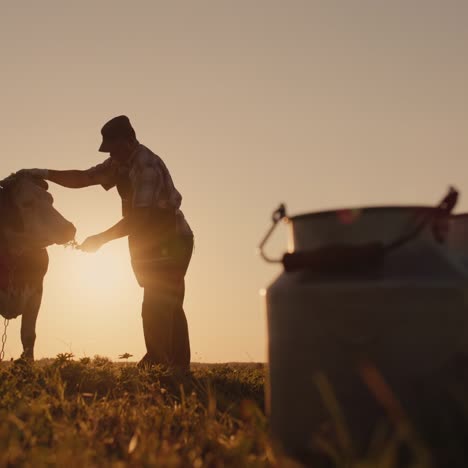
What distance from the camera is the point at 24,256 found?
7.55 meters

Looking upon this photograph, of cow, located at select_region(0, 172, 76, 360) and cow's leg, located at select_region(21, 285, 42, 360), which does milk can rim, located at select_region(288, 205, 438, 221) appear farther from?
cow's leg, located at select_region(21, 285, 42, 360)

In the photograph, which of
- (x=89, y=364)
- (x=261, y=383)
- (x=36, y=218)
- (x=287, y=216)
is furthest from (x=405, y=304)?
(x=36, y=218)

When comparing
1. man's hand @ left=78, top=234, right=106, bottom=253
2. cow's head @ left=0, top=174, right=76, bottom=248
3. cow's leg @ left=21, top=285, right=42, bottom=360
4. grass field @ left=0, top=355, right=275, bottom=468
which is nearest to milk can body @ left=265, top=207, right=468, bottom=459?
grass field @ left=0, top=355, right=275, bottom=468

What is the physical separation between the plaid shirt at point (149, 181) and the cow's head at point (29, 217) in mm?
737

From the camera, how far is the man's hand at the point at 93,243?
6523 millimetres

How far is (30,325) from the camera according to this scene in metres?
7.47

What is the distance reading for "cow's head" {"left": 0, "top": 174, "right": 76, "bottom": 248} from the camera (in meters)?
7.42

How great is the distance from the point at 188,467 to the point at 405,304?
1058 millimetres

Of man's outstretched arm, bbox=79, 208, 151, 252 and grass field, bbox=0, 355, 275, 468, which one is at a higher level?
man's outstretched arm, bbox=79, 208, 151, 252

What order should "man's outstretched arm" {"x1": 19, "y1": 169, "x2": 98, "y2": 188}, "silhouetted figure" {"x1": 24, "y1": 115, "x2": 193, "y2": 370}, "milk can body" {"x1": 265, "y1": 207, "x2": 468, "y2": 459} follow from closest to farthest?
"milk can body" {"x1": 265, "y1": 207, "x2": 468, "y2": 459}, "silhouetted figure" {"x1": 24, "y1": 115, "x2": 193, "y2": 370}, "man's outstretched arm" {"x1": 19, "y1": 169, "x2": 98, "y2": 188}

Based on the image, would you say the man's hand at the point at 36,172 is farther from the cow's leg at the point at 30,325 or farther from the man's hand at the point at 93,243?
the man's hand at the point at 93,243

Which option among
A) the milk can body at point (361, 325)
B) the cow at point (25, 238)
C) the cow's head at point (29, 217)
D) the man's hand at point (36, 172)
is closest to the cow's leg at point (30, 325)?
the cow at point (25, 238)

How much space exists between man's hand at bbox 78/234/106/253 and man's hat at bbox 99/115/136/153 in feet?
3.42

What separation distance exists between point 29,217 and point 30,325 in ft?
3.70
